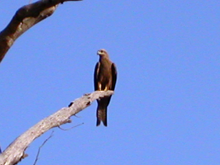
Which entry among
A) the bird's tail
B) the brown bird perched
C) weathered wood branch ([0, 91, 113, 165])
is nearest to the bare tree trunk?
weathered wood branch ([0, 91, 113, 165])

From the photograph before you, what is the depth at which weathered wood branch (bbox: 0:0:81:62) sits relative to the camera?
1946 millimetres

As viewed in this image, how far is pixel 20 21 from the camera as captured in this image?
1969 mm

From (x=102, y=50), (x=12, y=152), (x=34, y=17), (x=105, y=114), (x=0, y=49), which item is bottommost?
(x=12, y=152)

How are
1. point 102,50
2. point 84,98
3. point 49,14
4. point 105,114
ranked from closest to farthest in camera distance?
point 49,14, point 84,98, point 105,114, point 102,50

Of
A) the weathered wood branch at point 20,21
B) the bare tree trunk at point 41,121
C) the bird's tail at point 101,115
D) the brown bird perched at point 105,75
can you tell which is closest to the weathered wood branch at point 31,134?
the bare tree trunk at point 41,121

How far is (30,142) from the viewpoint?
2.82 meters

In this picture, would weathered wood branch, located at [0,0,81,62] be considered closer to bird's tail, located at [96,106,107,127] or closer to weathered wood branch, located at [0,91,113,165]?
weathered wood branch, located at [0,91,113,165]

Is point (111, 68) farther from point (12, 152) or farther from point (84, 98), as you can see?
point (12, 152)

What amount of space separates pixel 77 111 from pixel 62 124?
0.71 meters

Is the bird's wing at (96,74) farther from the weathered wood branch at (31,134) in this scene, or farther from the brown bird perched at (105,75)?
the weathered wood branch at (31,134)

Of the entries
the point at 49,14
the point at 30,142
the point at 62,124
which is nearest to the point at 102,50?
the point at 62,124

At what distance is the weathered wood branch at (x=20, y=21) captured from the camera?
1.95 meters

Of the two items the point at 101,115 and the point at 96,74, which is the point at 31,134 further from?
the point at 96,74

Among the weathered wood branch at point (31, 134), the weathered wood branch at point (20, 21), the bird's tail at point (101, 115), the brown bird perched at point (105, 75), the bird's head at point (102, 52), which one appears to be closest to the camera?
the weathered wood branch at point (20, 21)
